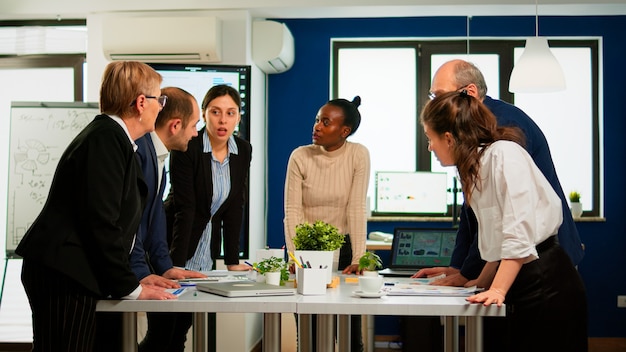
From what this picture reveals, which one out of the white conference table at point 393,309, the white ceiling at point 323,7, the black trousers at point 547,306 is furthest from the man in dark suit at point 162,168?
the white ceiling at point 323,7

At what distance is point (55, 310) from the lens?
214 centimetres

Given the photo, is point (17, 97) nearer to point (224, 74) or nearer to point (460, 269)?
point (224, 74)

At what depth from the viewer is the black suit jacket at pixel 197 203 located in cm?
332

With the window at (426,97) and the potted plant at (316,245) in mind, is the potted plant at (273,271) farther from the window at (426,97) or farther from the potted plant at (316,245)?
the window at (426,97)

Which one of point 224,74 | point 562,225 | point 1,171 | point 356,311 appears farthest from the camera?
point 1,171

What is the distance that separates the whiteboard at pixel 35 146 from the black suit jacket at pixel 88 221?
3318 mm

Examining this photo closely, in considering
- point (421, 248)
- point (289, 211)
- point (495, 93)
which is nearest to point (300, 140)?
point (495, 93)

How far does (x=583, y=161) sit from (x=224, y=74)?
3.14 meters

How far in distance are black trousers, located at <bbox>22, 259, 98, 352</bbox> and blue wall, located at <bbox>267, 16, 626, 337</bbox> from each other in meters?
4.30

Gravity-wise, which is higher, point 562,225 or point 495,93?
point 495,93

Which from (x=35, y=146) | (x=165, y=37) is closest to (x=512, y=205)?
(x=165, y=37)

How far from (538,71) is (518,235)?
3.10 m

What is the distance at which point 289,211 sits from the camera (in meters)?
3.54

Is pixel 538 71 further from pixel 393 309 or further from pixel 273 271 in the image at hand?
pixel 393 309
